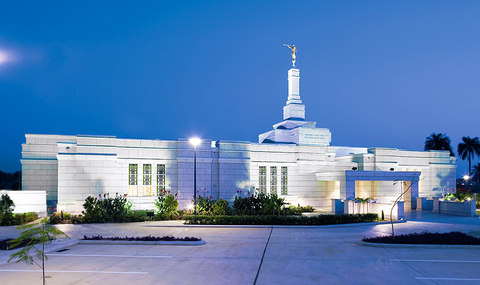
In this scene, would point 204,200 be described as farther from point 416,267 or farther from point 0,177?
point 0,177

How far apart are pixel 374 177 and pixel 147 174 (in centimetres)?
1946

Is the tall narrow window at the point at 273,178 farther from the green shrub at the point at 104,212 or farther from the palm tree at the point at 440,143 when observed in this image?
the palm tree at the point at 440,143

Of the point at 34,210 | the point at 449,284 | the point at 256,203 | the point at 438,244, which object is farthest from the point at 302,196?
the point at 449,284

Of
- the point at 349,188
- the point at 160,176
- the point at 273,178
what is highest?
the point at 160,176

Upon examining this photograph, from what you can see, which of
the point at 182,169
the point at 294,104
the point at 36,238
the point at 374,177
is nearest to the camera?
the point at 36,238

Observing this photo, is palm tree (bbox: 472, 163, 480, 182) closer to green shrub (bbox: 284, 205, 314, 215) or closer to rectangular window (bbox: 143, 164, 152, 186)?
green shrub (bbox: 284, 205, 314, 215)

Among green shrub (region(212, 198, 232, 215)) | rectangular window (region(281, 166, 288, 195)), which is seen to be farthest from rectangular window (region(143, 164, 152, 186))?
rectangular window (region(281, 166, 288, 195))

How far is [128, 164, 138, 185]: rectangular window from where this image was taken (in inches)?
1175

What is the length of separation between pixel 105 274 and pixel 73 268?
1509 mm

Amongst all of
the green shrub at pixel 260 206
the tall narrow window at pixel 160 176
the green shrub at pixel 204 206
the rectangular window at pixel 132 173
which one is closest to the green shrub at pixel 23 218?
the rectangular window at pixel 132 173

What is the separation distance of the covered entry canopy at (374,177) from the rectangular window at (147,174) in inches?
635

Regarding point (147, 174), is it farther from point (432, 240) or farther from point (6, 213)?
point (432, 240)

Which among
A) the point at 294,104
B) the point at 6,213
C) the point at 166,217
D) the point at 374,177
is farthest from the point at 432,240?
the point at 294,104

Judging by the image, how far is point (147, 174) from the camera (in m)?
30.4
